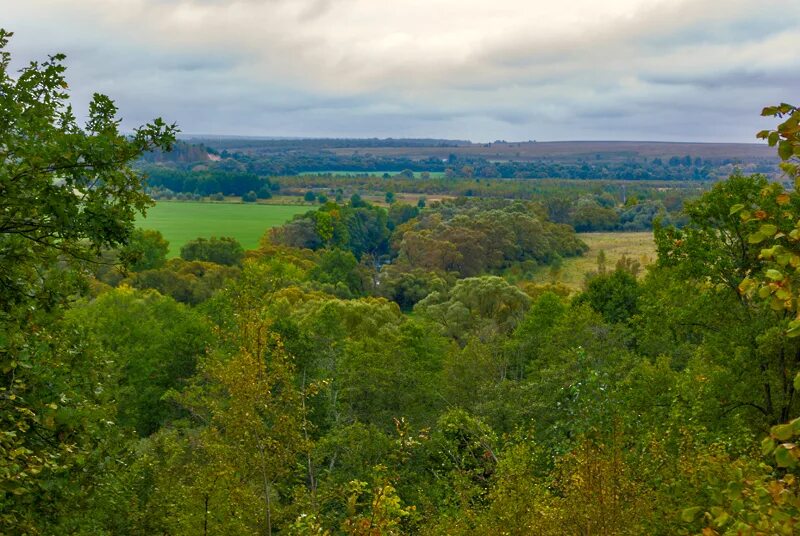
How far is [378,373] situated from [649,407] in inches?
466

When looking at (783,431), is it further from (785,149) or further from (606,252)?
(606,252)

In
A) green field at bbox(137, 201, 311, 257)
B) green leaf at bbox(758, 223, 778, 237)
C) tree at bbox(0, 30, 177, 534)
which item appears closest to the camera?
green leaf at bbox(758, 223, 778, 237)

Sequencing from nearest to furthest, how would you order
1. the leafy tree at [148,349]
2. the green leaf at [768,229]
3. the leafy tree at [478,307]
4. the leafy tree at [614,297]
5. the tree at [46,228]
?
1. the green leaf at [768,229]
2. the tree at [46,228]
3. the leafy tree at [148,349]
4. the leafy tree at [614,297]
5. the leafy tree at [478,307]

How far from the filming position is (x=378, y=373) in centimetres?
3278

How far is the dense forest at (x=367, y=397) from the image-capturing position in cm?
981

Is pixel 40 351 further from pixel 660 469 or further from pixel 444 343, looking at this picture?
pixel 444 343

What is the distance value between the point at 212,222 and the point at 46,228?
6504 inches

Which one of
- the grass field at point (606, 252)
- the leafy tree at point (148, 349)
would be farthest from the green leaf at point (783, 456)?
the grass field at point (606, 252)

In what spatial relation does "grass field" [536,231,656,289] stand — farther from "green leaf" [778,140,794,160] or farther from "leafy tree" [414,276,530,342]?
"green leaf" [778,140,794,160]

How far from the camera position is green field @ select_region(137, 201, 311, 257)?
146 m

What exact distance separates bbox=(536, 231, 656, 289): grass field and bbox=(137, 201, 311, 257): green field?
56472 mm

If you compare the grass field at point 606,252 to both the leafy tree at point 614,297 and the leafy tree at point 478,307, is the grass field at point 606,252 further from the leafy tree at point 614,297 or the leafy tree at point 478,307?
the leafy tree at point 614,297

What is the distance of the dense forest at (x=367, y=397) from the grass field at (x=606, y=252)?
207ft

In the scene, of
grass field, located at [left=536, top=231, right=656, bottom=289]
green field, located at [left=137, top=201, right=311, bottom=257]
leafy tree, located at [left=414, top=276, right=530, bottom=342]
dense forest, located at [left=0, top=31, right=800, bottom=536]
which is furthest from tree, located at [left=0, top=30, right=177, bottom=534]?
green field, located at [left=137, top=201, right=311, bottom=257]
